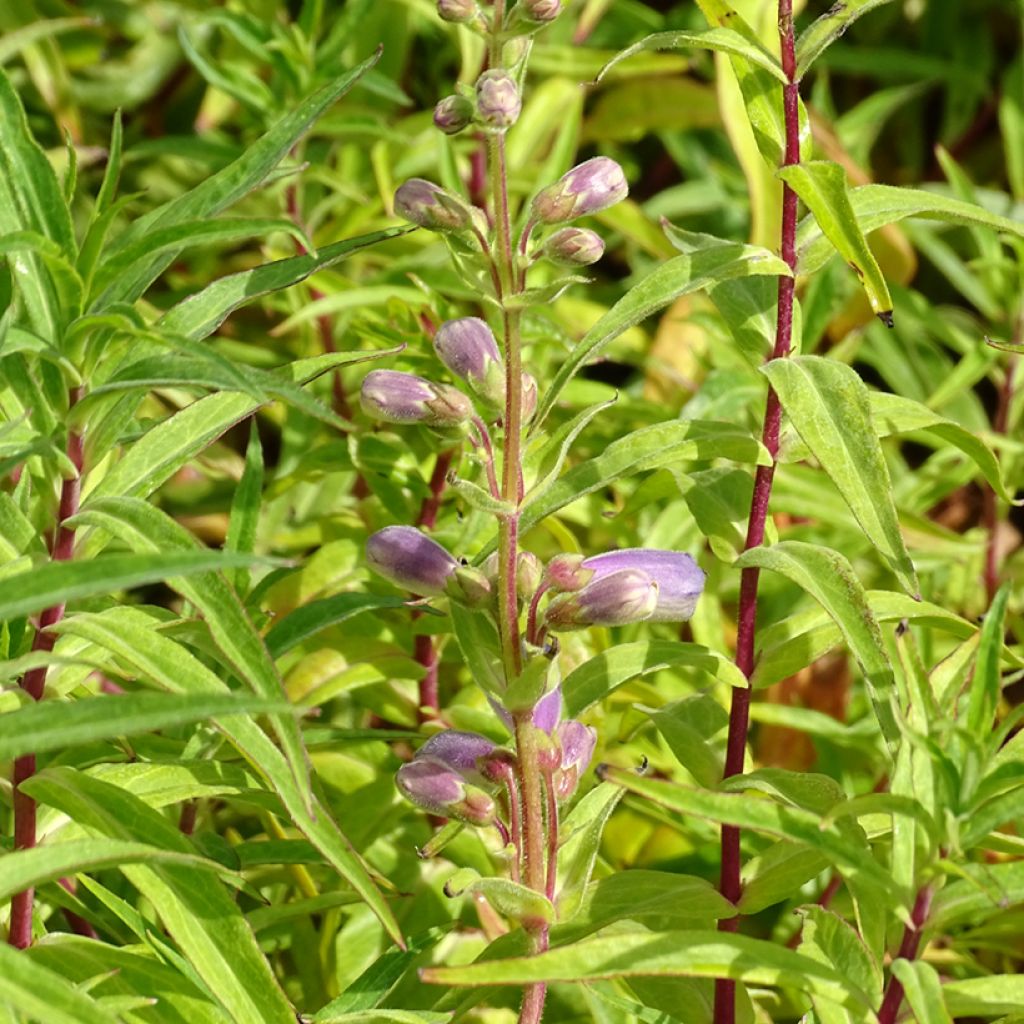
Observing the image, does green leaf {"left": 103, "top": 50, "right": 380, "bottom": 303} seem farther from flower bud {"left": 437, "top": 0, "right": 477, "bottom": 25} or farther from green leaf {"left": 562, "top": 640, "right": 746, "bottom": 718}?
green leaf {"left": 562, "top": 640, "right": 746, "bottom": 718}

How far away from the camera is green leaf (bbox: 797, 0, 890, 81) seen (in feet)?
5.27

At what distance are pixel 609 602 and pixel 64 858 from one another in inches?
23.8

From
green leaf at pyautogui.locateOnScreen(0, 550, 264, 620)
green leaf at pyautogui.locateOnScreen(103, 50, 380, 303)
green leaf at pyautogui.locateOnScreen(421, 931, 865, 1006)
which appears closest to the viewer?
green leaf at pyautogui.locateOnScreen(0, 550, 264, 620)

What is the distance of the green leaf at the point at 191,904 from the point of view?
4.68 ft

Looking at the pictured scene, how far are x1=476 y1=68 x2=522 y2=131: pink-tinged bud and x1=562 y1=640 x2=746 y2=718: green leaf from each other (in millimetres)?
646

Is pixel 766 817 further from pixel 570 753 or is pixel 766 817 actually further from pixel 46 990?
pixel 46 990

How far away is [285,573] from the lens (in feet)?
7.41

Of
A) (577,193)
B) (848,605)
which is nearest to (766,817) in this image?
(848,605)

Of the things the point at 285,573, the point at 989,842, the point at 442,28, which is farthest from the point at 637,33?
the point at 989,842

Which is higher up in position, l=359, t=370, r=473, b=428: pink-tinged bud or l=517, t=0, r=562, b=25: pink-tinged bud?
l=517, t=0, r=562, b=25: pink-tinged bud

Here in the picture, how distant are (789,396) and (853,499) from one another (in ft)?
0.51

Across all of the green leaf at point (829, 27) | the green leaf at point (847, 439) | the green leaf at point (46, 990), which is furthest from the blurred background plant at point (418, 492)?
the green leaf at point (829, 27)

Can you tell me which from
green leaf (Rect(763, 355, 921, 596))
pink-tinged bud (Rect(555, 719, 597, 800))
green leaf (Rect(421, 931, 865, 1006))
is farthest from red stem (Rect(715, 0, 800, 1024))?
green leaf (Rect(421, 931, 865, 1006))

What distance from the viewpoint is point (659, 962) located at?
1.30m
